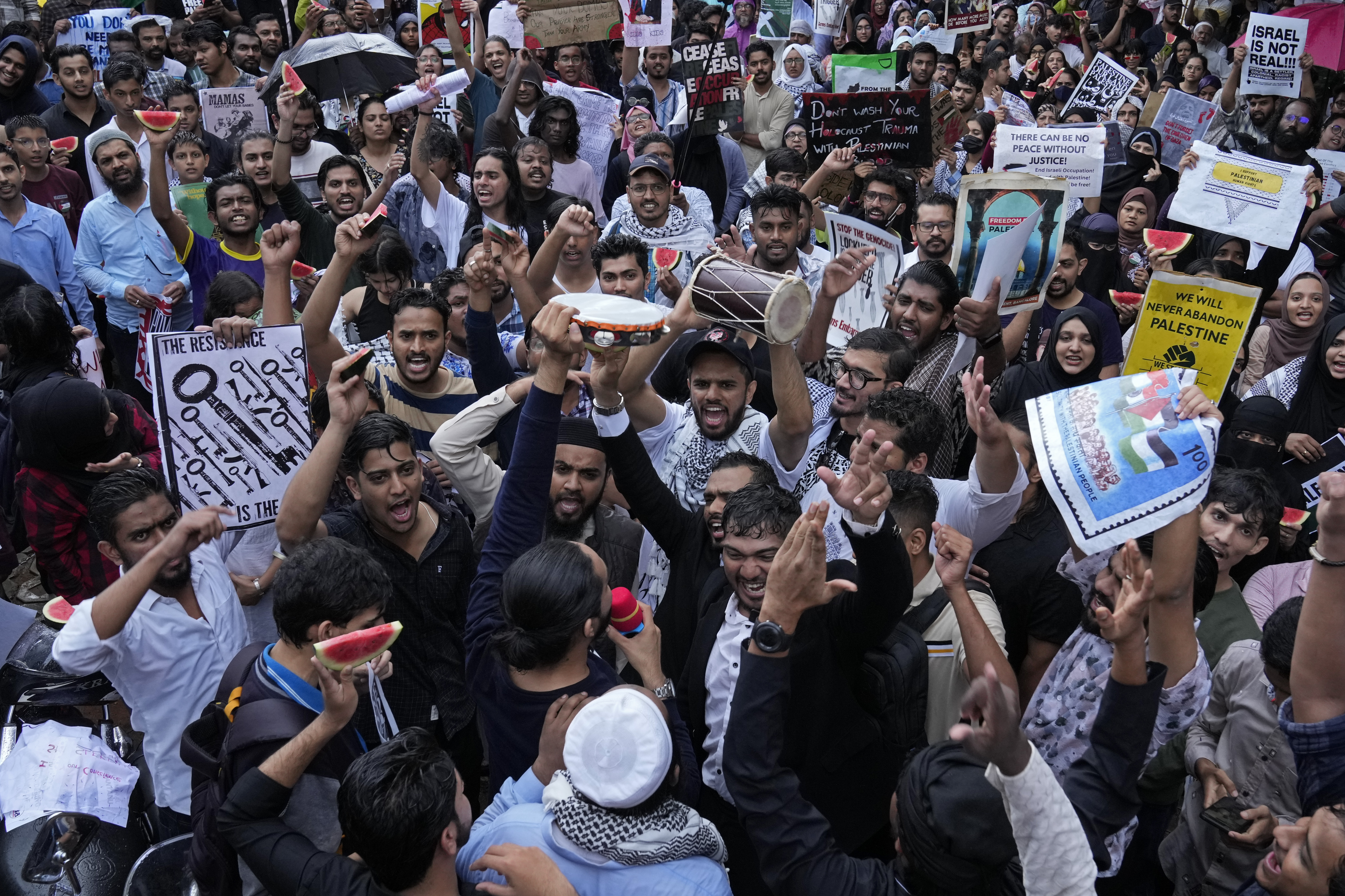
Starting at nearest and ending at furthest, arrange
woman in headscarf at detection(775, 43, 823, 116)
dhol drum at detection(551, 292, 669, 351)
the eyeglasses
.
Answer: dhol drum at detection(551, 292, 669, 351) < the eyeglasses < woman in headscarf at detection(775, 43, 823, 116)

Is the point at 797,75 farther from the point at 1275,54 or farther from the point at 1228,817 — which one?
the point at 1228,817

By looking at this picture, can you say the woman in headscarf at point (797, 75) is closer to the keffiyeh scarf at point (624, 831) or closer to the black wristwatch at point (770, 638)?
the black wristwatch at point (770, 638)

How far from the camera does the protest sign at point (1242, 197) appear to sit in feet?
21.4

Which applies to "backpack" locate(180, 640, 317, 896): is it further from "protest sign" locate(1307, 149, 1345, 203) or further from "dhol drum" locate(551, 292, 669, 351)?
"protest sign" locate(1307, 149, 1345, 203)

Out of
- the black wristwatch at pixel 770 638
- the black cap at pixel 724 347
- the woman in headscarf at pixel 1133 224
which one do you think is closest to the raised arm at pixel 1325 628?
the black wristwatch at pixel 770 638

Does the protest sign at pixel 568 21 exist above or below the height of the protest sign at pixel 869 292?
above

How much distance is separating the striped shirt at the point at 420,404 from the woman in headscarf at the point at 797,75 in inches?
Result: 311

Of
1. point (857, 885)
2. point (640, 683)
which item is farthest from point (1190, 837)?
point (640, 683)

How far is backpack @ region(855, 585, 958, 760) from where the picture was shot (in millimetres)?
2934

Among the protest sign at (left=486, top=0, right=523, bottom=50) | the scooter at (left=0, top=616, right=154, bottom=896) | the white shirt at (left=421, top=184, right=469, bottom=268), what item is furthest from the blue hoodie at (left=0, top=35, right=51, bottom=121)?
the scooter at (left=0, top=616, right=154, bottom=896)

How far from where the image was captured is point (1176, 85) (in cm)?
1148

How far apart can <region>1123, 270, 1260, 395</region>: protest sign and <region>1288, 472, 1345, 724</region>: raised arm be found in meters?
2.54

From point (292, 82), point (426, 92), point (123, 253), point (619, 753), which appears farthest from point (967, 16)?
point (619, 753)

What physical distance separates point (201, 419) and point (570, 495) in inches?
55.4
